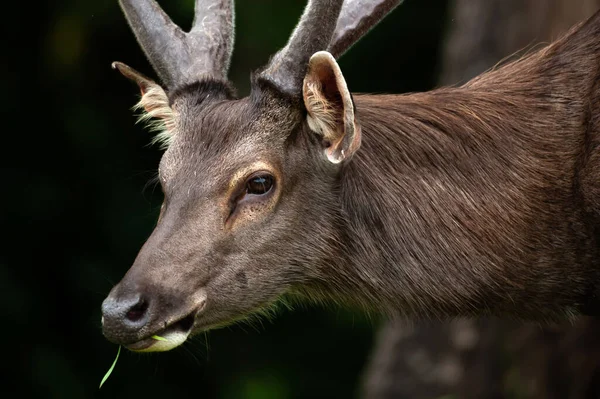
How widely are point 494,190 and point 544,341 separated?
3.89 meters

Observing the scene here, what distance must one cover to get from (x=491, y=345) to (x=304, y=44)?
4.92 m

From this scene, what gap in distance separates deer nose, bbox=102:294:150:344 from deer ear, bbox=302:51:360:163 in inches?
51.0

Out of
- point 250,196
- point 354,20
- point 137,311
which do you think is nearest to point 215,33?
point 354,20

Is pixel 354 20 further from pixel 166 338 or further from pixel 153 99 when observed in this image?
pixel 166 338

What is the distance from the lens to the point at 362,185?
617 centimetres

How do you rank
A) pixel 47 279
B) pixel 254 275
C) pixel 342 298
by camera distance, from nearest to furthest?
pixel 254 275 < pixel 342 298 < pixel 47 279

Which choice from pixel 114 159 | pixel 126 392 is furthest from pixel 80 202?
pixel 126 392

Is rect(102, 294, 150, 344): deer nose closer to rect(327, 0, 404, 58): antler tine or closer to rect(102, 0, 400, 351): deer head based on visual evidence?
rect(102, 0, 400, 351): deer head

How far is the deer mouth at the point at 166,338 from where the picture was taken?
551cm

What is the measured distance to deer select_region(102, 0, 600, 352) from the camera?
5812 mm

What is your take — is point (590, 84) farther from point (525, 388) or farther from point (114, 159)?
point (114, 159)

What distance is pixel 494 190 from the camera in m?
6.24

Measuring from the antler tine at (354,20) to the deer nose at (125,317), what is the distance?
1877 millimetres

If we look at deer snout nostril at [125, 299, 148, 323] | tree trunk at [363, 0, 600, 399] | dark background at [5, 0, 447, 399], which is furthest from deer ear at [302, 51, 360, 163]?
dark background at [5, 0, 447, 399]
